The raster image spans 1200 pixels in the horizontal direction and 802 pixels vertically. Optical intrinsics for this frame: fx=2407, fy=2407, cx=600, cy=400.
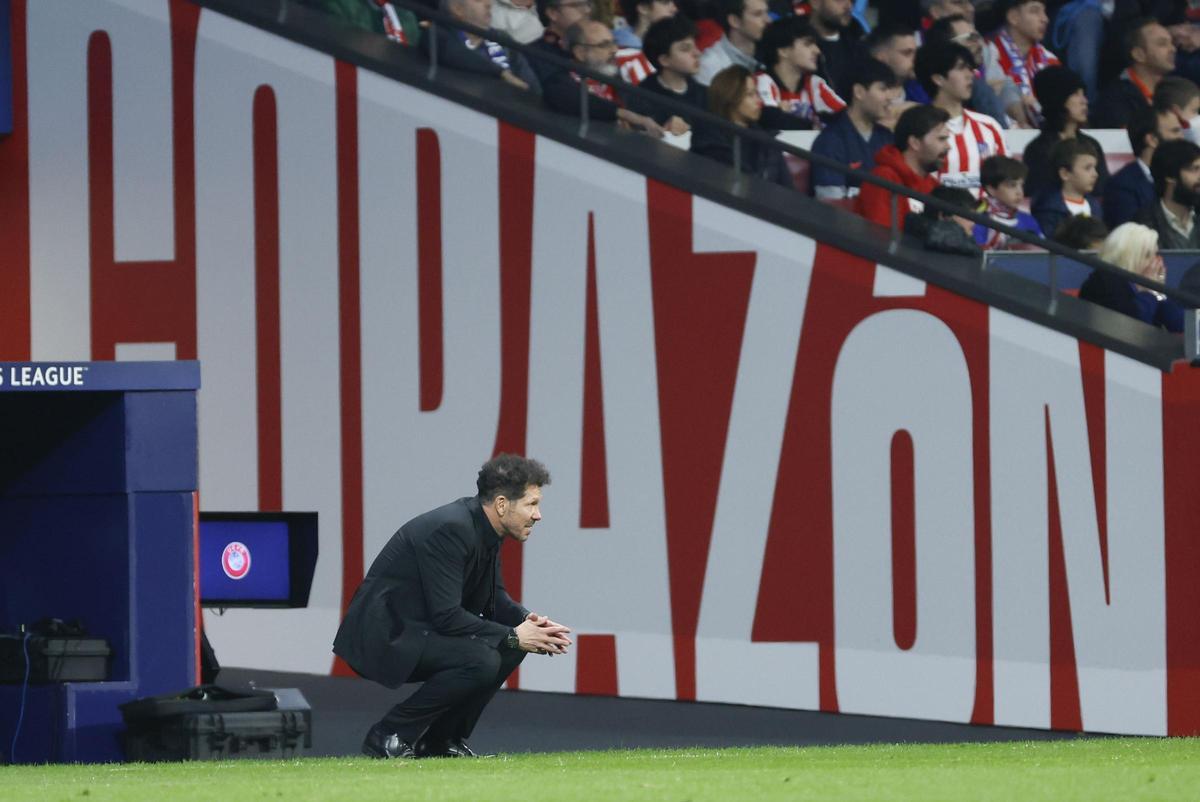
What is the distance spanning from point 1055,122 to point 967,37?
3.33 feet

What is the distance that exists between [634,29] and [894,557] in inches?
174

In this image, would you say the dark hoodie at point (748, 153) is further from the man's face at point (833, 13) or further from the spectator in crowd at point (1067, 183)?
the man's face at point (833, 13)

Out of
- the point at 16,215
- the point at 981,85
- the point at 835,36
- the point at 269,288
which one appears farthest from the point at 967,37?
the point at 16,215

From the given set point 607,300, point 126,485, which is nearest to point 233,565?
point 126,485

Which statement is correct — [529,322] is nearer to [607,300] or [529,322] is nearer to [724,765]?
[607,300]

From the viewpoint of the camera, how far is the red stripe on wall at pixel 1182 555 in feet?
42.2

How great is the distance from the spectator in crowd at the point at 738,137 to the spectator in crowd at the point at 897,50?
5.04 feet

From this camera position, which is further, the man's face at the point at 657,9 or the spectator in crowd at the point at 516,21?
the man's face at the point at 657,9

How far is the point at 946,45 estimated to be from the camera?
48.6 ft

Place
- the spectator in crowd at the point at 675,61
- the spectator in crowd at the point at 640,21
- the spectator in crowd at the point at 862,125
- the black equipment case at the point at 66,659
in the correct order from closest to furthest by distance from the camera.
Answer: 1. the black equipment case at the point at 66,659
2. the spectator in crowd at the point at 862,125
3. the spectator in crowd at the point at 675,61
4. the spectator in crowd at the point at 640,21

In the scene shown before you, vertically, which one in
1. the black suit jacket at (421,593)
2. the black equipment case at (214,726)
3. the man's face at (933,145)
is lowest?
the black equipment case at (214,726)

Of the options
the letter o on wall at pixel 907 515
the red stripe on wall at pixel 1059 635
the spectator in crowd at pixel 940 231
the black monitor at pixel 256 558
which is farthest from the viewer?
the spectator in crowd at pixel 940 231

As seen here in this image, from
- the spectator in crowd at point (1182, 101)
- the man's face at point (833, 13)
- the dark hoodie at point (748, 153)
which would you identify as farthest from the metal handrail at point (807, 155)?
the man's face at point (833, 13)

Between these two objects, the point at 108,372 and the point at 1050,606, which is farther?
A: the point at 1050,606
